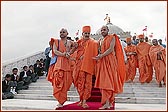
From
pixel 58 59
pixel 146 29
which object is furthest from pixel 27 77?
pixel 146 29

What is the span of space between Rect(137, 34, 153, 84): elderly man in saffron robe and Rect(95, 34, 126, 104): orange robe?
3.58 m

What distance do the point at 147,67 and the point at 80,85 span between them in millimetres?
4187

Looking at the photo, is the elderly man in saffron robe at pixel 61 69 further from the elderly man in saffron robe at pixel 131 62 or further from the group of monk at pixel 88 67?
the elderly man in saffron robe at pixel 131 62

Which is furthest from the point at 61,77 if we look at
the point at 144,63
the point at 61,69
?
the point at 144,63

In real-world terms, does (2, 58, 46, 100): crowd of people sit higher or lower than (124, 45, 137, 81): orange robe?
lower

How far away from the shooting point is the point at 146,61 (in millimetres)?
9250

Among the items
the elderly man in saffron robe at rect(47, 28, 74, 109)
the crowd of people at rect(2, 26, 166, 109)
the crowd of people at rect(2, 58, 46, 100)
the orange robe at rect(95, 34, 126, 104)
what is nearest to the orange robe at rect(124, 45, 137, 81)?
the crowd of people at rect(2, 58, 46, 100)

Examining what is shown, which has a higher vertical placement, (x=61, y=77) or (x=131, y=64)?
(x=131, y=64)

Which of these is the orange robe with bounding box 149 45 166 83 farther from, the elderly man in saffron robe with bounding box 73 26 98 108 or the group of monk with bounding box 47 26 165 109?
the elderly man in saffron robe with bounding box 73 26 98 108

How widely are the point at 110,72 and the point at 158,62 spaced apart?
375 cm

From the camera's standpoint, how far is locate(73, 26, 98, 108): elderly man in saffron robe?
18.4ft

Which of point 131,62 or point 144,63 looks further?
point 131,62

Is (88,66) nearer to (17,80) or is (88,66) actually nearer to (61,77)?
(61,77)

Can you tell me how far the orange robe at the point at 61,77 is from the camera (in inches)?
223
